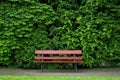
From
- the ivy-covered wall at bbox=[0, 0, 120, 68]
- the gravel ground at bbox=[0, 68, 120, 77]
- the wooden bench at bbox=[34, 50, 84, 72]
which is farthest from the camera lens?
the ivy-covered wall at bbox=[0, 0, 120, 68]

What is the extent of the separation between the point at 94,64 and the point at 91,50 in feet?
2.56

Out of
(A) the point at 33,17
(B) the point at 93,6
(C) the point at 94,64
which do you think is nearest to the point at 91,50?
(C) the point at 94,64

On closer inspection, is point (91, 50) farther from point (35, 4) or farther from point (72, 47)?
point (35, 4)

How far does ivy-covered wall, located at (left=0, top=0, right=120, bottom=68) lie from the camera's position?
1272 centimetres

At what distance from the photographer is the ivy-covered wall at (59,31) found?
1272 centimetres

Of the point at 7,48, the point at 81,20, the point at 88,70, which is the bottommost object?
the point at 88,70

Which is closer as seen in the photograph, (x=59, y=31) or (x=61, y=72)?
(x=61, y=72)

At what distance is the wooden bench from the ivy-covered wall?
362 mm

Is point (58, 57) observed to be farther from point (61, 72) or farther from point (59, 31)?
point (59, 31)

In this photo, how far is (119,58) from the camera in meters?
12.9

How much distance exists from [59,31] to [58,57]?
1.20m

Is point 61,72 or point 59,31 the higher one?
point 59,31

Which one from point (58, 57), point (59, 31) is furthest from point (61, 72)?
point (59, 31)

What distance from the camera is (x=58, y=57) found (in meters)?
12.4
